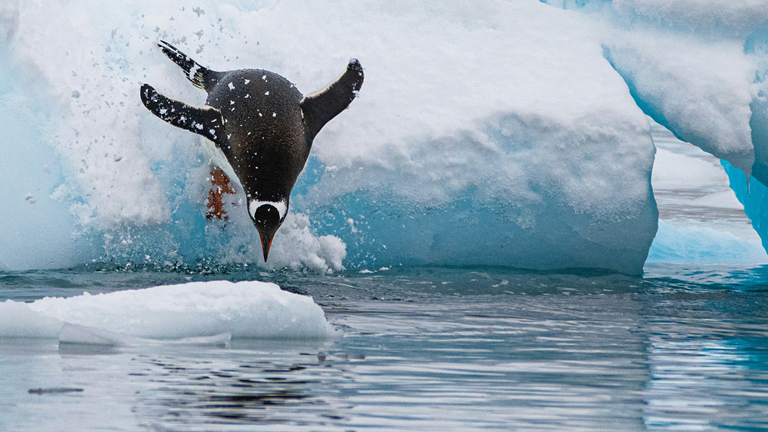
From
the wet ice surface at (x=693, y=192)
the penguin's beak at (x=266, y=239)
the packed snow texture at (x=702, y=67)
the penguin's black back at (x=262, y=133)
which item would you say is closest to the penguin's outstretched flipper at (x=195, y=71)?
the penguin's black back at (x=262, y=133)

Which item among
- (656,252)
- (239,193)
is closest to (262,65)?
(239,193)

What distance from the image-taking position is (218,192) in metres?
5.95

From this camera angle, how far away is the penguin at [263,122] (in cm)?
540

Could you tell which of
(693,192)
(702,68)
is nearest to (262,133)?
(702,68)

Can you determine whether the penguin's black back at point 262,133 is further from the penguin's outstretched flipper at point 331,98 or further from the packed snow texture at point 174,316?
the packed snow texture at point 174,316

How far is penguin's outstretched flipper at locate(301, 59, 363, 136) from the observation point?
5670 millimetres

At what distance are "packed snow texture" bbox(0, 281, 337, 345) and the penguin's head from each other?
1.86 meters

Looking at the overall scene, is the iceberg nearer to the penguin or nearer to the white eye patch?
the penguin

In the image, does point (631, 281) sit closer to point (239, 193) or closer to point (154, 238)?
point (239, 193)

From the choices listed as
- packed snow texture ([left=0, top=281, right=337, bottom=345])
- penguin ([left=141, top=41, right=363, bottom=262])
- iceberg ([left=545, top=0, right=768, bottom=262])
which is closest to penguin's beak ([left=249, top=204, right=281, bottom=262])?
penguin ([left=141, top=41, right=363, bottom=262])

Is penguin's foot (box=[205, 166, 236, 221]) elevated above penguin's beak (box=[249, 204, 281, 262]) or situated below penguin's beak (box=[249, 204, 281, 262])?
above

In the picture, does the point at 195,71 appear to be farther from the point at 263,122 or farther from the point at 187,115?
the point at 263,122

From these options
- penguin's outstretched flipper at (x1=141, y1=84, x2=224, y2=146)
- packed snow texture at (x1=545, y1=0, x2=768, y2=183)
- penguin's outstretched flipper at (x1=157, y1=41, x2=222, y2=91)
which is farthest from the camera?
packed snow texture at (x1=545, y1=0, x2=768, y2=183)

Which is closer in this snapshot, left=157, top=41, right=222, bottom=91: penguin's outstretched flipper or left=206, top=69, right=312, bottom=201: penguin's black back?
left=206, top=69, right=312, bottom=201: penguin's black back
